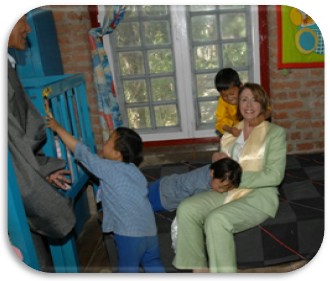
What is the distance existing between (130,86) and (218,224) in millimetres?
585

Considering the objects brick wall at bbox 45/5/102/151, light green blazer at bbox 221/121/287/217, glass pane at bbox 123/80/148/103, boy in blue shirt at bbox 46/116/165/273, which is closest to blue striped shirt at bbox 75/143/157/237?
boy in blue shirt at bbox 46/116/165/273

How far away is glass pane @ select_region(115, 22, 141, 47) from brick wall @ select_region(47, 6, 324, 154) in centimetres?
11

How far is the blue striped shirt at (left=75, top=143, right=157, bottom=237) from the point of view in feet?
4.47

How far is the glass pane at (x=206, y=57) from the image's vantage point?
1.35 metres

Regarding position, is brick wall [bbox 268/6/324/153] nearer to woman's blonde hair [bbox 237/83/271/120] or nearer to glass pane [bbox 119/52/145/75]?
woman's blonde hair [bbox 237/83/271/120]

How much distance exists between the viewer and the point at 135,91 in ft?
4.60

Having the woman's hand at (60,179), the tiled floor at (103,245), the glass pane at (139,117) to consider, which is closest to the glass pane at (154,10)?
the glass pane at (139,117)

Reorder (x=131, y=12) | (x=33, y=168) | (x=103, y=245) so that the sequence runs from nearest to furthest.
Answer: (x=33, y=168), (x=131, y=12), (x=103, y=245)

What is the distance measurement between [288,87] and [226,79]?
0.79 feet

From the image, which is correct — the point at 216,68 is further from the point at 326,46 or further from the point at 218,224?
the point at 218,224

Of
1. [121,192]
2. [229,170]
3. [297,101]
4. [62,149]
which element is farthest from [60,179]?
[297,101]

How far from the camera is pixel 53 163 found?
134cm

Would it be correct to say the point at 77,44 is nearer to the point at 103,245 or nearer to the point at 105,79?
the point at 105,79

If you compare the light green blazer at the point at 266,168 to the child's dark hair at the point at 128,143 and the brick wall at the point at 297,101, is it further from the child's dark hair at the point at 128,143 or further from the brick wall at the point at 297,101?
the child's dark hair at the point at 128,143
